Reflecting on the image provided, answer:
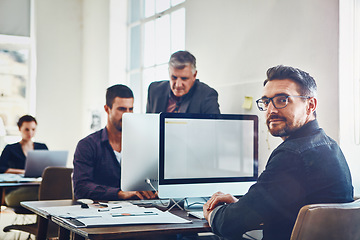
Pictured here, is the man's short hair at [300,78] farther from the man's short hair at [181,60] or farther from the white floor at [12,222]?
the white floor at [12,222]

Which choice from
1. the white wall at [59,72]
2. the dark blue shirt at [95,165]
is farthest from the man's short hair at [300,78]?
the white wall at [59,72]

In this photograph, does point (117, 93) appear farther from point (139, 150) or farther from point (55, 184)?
point (55, 184)

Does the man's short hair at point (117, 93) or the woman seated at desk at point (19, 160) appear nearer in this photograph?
the man's short hair at point (117, 93)

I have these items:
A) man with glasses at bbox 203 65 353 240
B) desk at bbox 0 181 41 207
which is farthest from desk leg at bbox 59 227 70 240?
desk at bbox 0 181 41 207

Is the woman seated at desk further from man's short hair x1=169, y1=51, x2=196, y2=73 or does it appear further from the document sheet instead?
the document sheet

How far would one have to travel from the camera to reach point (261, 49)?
3441 millimetres

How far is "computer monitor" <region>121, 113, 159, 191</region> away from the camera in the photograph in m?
2.57

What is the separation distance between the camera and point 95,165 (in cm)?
299

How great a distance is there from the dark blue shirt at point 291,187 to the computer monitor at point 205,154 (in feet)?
2.24

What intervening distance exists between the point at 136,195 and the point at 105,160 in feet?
1.19

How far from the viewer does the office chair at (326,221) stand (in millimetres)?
1484

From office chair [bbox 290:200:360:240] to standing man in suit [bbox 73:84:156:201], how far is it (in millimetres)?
1423

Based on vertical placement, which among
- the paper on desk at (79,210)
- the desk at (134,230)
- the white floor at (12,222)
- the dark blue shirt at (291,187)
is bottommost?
the white floor at (12,222)

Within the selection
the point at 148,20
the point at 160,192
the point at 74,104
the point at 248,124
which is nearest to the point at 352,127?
the point at 248,124
